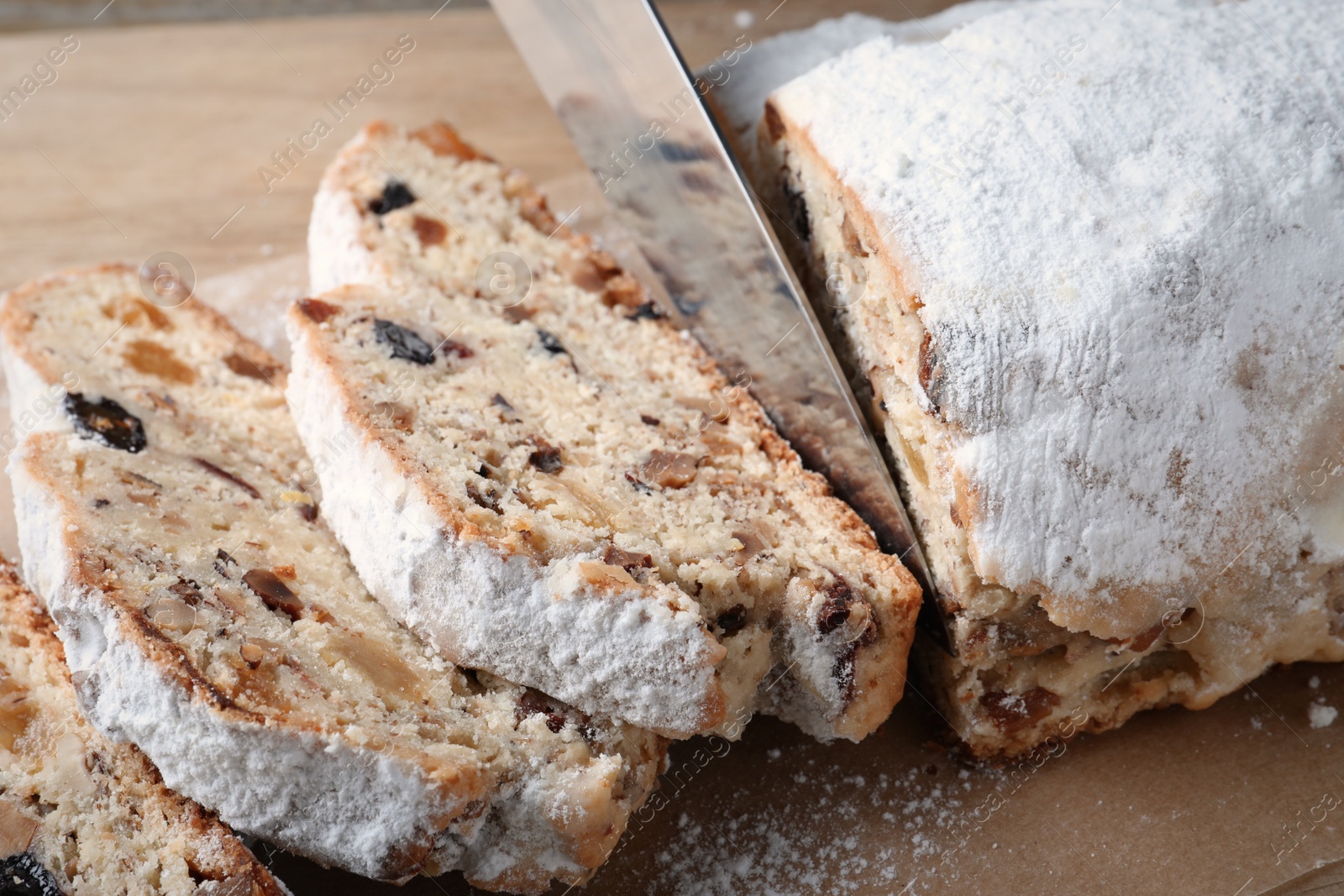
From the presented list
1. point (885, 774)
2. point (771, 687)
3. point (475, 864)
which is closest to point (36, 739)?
point (475, 864)

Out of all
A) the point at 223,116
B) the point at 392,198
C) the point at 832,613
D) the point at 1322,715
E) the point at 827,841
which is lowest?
the point at 1322,715

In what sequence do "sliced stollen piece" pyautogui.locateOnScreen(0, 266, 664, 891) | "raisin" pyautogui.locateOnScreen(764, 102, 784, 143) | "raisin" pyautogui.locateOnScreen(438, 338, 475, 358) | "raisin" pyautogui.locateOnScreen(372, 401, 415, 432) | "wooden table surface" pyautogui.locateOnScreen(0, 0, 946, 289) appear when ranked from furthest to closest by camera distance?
"wooden table surface" pyautogui.locateOnScreen(0, 0, 946, 289) → "raisin" pyautogui.locateOnScreen(764, 102, 784, 143) → "raisin" pyautogui.locateOnScreen(438, 338, 475, 358) → "raisin" pyautogui.locateOnScreen(372, 401, 415, 432) → "sliced stollen piece" pyautogui.locateOnScreen(0, 266, 664, 891)

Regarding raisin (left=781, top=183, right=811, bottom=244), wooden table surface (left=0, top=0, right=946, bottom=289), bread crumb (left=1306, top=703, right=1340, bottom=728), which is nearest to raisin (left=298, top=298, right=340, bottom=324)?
raisin (left=781, top=183, right=811, bottom=244)

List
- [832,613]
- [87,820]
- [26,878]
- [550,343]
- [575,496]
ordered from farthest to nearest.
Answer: [550,343]
[575,496]
[832,613]
[87,820]
[26,878]

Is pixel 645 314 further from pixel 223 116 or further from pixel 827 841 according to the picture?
pixel 223 116

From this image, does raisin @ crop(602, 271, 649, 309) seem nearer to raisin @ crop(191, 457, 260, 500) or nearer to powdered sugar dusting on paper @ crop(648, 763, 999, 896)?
raisin @ crop(191, 457, 260, 500)

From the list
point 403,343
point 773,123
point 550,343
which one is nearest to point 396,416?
point 403,343

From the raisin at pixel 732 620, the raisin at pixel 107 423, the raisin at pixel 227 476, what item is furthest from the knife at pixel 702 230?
the raisin at pixel 107 423
